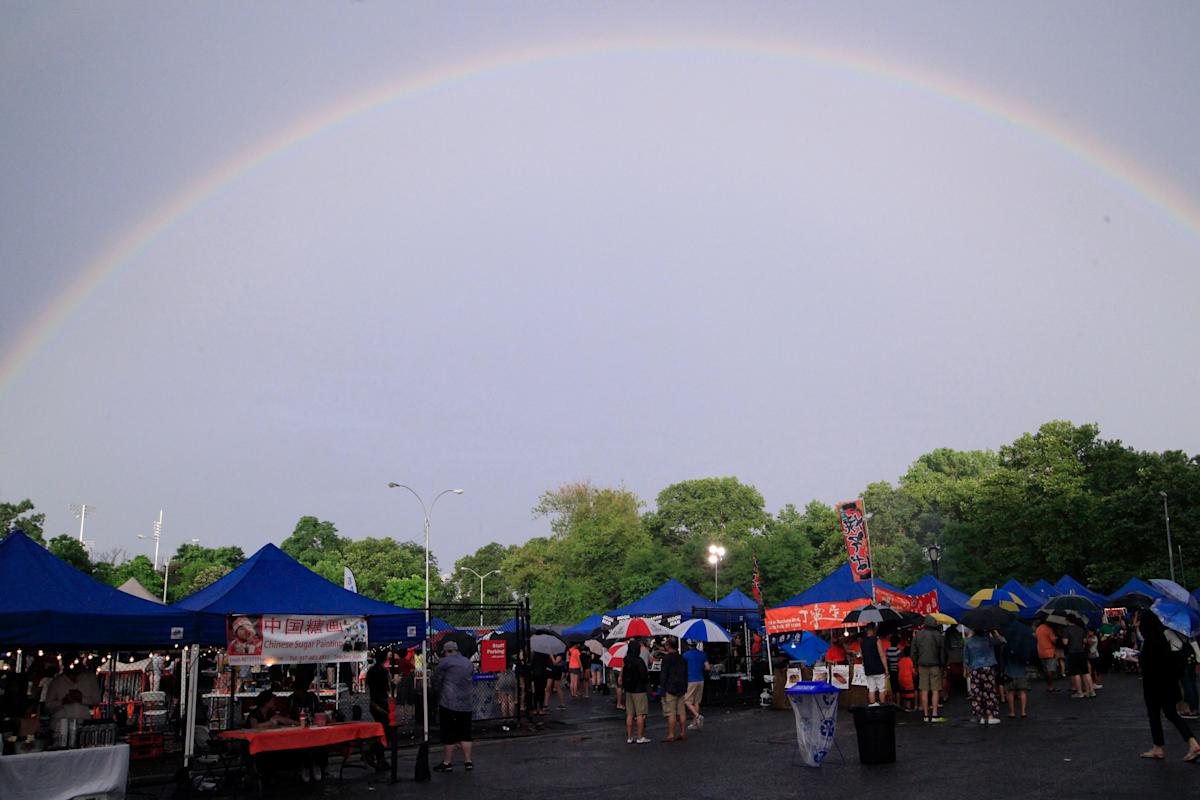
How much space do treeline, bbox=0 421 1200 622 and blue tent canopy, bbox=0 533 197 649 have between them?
3760cm

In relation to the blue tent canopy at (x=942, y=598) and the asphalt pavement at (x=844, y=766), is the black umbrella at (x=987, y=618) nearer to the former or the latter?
the asphalt pavement at (x=844, y=766)

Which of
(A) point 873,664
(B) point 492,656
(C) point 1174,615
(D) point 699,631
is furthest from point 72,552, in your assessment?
(C) point 1174,615

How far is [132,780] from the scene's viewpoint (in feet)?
48.4

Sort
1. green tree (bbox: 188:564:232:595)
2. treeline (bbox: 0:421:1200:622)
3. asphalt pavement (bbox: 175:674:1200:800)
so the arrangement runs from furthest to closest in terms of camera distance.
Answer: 1. green tree (bbox: 188:564:232:595)
2. treeline (bbox: 0:421:1200:622)
3. asphalt pavement (bbox: 175:674:1200:800)

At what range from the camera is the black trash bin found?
13.1 metres

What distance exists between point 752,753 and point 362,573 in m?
88.9

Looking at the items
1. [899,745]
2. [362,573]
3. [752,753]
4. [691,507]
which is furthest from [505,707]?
[362,573]

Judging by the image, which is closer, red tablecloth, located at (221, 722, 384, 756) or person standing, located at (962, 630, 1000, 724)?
red tablecloth, located at (221, 722, 384, 756)

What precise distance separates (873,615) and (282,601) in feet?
41.4

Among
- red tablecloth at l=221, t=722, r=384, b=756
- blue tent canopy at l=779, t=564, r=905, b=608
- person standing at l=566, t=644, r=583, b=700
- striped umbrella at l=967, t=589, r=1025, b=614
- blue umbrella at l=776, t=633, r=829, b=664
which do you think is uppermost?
blue tent canopy at l=779, t=564, r=905, b=608

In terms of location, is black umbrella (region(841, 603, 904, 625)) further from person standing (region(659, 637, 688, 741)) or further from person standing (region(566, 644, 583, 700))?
person standing (region(566, 644, 583, 700))

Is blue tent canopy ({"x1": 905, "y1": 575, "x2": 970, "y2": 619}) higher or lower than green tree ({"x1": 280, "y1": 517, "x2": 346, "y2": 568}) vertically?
lower

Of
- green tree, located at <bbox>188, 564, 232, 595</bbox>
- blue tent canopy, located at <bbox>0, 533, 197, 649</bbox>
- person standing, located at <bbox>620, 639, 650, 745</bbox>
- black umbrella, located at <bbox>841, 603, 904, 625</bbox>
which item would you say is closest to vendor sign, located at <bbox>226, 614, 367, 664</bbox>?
blue tent canopy, located at <bbox>0, 533, 197, 649</bbox>

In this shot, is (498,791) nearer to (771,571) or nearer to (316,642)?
(316,642)
